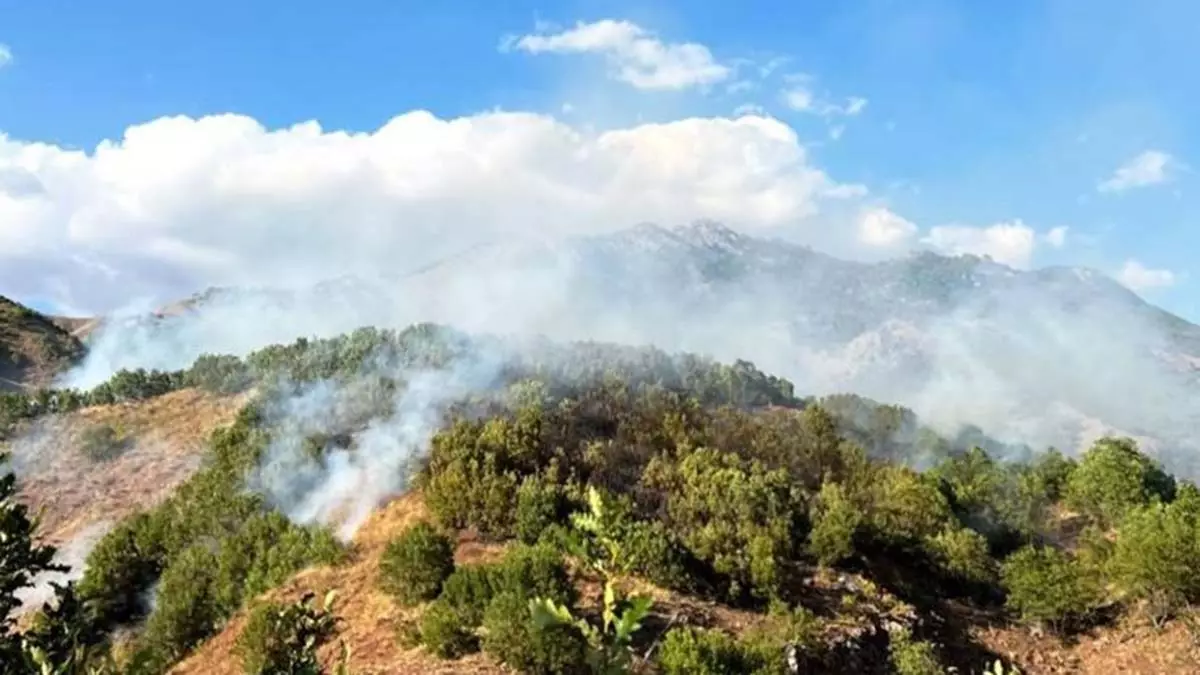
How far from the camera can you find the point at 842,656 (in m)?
14.0

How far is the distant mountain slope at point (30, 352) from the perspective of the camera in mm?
54156

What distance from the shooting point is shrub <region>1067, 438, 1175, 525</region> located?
77.4 ft

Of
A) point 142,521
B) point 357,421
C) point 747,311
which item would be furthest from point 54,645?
point 747,311

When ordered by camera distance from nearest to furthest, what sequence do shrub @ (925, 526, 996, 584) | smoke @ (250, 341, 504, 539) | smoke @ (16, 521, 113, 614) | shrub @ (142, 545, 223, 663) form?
shrub @ (142, 545, 223, 663), smoke @ (16, 521, 113, 614), smoke @ (250, 341, 504, 539), shrub @ (925, 526, 996, 584)

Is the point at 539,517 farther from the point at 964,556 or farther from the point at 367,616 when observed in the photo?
the point at 964,556

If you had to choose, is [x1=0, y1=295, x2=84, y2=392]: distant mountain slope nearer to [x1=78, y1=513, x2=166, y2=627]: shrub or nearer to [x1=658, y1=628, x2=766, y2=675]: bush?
[x1=78, y1=513, x2=166, y2=627]: shrub

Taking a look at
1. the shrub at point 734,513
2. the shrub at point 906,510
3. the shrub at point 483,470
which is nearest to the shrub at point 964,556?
the shrub at point 906,510

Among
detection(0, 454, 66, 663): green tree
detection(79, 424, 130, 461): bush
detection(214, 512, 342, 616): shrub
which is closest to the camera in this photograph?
detection(0, 454, 66, 663): green tree

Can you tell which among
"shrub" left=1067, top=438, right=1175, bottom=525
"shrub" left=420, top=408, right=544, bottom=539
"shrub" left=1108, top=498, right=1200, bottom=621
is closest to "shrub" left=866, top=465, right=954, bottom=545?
"shrub" left=1108, top=498, right=1200, bottom=621

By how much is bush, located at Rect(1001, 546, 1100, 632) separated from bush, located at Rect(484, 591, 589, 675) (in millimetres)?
8850

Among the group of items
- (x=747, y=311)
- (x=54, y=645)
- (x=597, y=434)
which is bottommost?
(x=54, y=645)

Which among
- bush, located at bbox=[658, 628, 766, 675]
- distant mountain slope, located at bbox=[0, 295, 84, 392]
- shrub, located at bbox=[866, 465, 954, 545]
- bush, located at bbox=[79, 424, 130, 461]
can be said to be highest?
distant mountain slope, located at bbox=[0, 295, 84, 392]

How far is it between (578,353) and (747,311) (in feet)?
432

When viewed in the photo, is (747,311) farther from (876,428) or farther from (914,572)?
(914,572)
